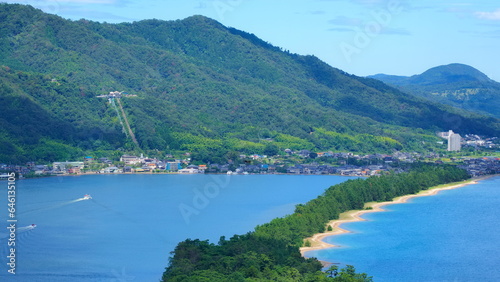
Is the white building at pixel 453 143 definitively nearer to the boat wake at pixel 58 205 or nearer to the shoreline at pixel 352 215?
the shoreline at pixel 352 215

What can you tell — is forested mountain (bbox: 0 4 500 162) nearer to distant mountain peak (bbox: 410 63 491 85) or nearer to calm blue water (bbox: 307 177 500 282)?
calm blue water (bbox: 307 177 500 282)

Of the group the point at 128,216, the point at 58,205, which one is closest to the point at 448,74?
the point at 58,205

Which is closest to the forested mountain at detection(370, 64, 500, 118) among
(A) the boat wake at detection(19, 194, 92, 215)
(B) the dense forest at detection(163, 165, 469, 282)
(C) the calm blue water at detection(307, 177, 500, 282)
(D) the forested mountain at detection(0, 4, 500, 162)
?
(D) the forested mountain at detection(0, 4, 500, 162)

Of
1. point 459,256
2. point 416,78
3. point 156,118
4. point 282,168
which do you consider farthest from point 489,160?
point 416,78

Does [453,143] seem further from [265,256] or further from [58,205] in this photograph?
[265,256]

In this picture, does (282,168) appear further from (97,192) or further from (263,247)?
(263,247)
